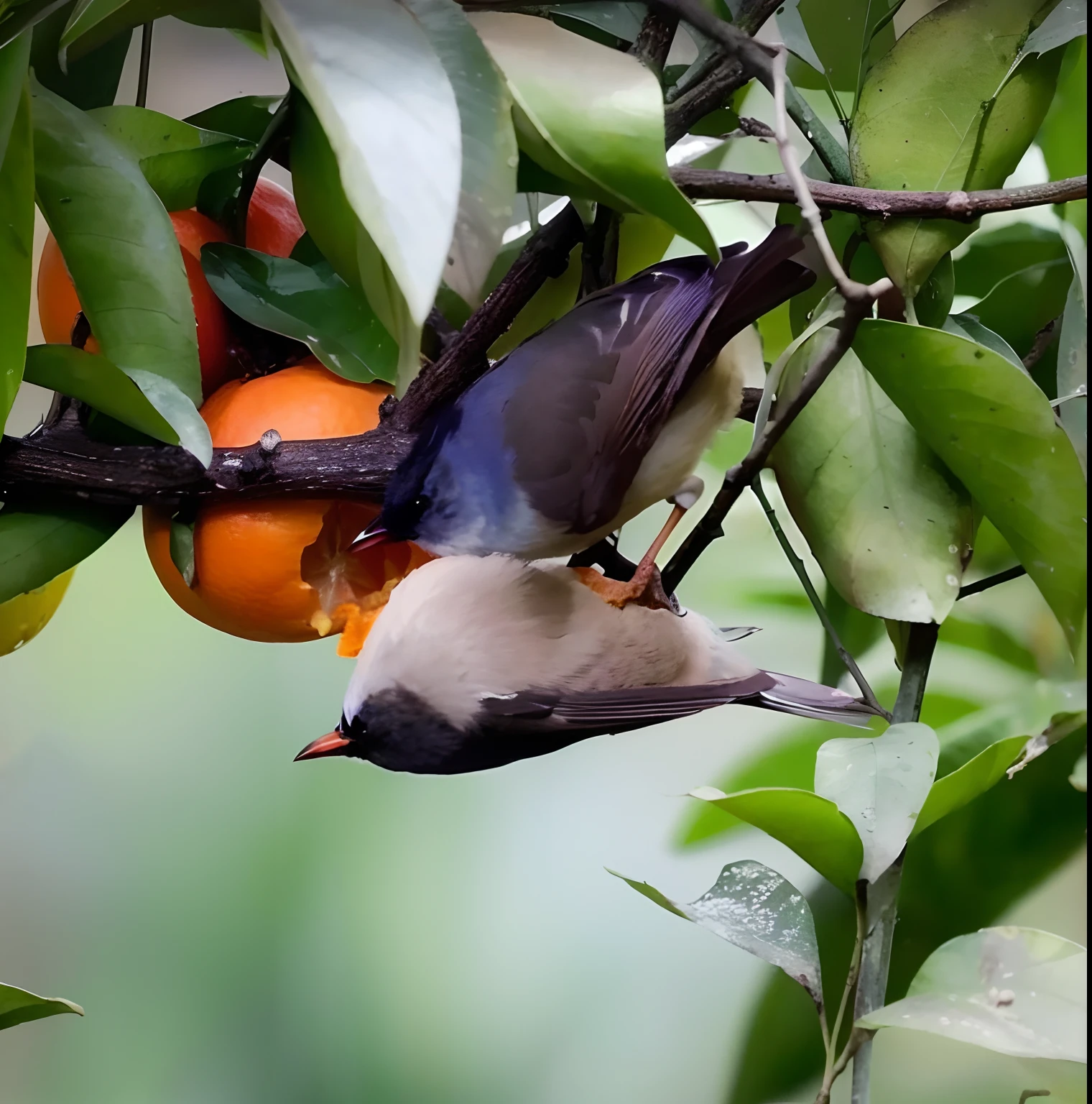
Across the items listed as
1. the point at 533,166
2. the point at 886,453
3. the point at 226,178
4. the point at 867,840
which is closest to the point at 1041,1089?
the point at 867,840

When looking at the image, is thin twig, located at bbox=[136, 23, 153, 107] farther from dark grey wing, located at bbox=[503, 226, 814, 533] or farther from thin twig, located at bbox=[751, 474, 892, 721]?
thin twig, located at bbox=[751, 474, 892, 721]

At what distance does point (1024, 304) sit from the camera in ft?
1.50

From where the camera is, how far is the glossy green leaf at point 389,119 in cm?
26

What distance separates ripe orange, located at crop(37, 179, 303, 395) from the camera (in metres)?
0.41

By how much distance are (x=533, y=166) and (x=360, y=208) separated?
106 millimetres

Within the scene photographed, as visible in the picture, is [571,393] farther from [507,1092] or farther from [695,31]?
[507,1092]

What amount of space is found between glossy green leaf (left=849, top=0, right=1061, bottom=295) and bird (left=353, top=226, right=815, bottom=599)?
0.06 meters

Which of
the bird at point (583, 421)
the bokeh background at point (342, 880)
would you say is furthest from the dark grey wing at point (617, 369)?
the bokeh background at point (342, 880)

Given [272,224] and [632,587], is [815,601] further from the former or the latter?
[272,224]

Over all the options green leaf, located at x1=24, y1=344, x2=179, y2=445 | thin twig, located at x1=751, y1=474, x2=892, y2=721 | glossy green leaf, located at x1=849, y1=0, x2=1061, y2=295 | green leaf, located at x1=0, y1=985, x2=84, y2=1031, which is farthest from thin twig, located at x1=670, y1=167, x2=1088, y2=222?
green leaf, located at x1=0, y1=985, x2=84, y2=1031

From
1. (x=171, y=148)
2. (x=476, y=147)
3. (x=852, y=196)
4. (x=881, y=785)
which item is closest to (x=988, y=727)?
(x=881, y=785)

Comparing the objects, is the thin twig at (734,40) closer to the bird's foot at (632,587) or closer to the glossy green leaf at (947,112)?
the glossy green leaf at (947,112)

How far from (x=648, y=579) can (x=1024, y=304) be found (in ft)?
0.82

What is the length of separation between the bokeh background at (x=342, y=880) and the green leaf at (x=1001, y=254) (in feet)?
0.38
